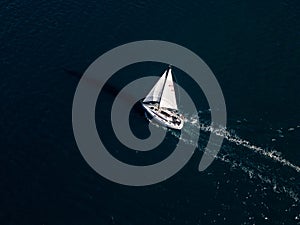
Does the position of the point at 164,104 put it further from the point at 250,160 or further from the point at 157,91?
the point at 250,160

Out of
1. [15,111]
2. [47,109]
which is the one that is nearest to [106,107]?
[47,109]

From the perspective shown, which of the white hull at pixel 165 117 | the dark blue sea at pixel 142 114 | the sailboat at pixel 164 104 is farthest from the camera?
the white hull at pixel 165 117

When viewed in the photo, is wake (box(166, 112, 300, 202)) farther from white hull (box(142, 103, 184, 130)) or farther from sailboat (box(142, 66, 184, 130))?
sailboat (box(142, 66, 184, 130))

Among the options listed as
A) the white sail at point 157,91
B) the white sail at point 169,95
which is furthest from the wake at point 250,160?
the white sail at point 157,91

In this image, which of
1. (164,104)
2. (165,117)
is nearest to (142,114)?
(165,117)

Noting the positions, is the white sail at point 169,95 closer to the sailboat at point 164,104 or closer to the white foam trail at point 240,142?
the sailboat at point 164,104

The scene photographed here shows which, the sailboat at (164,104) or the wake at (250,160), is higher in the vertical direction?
the sailboat at (164,104)
